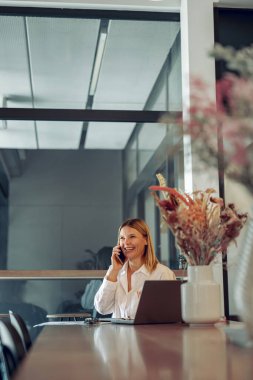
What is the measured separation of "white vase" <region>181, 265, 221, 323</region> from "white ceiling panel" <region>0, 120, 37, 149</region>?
Answer: 340cm

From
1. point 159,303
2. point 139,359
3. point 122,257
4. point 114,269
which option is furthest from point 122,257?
point 139,359

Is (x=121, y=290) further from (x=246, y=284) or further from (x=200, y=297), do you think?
(x=246, y=284)

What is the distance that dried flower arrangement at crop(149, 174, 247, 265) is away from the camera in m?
1.99

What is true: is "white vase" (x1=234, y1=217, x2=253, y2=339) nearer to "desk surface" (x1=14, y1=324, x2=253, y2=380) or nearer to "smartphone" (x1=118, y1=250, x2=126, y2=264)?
"desk surface" (x1=14, y1=324, x2=253, y2=380)

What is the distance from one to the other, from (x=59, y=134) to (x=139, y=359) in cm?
437

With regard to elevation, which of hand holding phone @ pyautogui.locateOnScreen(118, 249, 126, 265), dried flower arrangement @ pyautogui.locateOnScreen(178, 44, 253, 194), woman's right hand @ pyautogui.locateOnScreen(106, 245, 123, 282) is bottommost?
woman's right hand @ pyautogui.locateOnScreen(106, 245, 123, 282)

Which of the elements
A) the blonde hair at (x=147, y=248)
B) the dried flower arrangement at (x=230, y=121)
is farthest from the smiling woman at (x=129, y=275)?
the dried flower arrangement at (x=230, y=121)

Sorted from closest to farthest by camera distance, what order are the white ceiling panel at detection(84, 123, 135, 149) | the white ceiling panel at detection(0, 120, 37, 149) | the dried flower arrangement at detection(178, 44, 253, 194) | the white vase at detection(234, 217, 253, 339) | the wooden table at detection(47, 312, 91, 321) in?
the dried flower arrangement at detection(178, 44, 253, 194)
the white vase at detection(234, 217, 253, 339)
the wooden table at detection(47, 312, 91, 321)
the white ceiling panel at detection(0, 120, 37, 149)
the white ceiling panel at detection(84, 123, 135, 149)

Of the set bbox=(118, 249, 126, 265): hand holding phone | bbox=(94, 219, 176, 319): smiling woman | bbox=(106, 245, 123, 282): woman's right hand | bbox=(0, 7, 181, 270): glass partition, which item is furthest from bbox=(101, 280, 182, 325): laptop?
bbox=(0, 7, 181, 270): glass partition

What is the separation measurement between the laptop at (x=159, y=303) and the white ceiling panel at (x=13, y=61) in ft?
9.99

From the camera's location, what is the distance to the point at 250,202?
3.68 ft

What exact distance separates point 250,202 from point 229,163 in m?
0.17

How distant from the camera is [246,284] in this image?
113 centimetres

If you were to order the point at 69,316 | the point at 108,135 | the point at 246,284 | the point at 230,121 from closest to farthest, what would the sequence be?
the point at 230,121 → the point at 246,284 → the point at 69,316 → the point at 108,135
